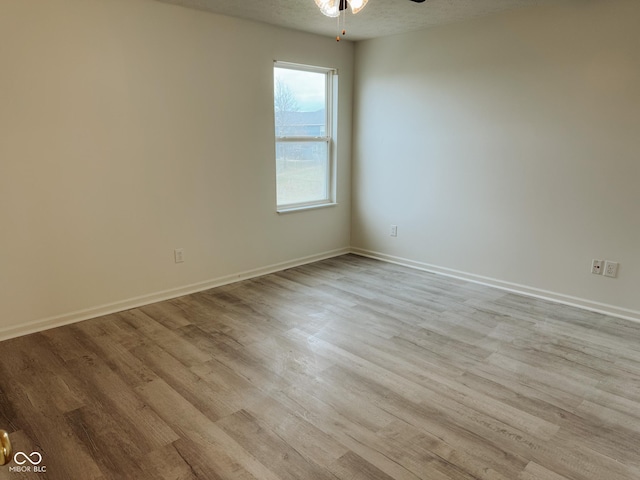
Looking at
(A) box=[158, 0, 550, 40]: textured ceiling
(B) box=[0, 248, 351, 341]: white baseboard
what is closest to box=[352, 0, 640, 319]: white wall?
(A) box=[158, 0, 550, 40]: textured ceiling

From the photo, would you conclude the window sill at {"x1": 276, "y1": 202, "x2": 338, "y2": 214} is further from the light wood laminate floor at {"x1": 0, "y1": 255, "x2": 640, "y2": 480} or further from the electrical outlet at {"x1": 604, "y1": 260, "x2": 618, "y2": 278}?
the electrical outlet at {"x1": 604, "y1": 260, "x2": 618, "y2": 278}

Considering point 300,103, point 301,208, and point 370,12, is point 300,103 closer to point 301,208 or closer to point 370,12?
point 301,208

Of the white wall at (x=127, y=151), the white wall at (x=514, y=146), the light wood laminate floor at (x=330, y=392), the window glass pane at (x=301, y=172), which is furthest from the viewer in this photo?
the window glass pane at (x=301, y=172)

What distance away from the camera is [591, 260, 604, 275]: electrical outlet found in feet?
11.3

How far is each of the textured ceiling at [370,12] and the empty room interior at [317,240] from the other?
37mm

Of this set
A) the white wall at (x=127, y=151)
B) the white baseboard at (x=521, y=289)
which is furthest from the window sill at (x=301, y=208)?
the white baseboard at (x=521, y=289)

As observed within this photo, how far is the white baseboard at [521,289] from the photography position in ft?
11.2

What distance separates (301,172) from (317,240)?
78 cm

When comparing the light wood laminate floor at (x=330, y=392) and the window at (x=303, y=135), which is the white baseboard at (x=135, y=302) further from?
the window at (x=303, y=135)

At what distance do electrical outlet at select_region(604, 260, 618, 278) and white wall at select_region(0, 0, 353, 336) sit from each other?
2.91 m

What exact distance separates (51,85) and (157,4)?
1011 mm

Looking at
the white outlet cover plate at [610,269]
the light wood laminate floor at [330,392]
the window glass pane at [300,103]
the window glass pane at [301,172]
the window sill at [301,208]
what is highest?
the window glass pane at [300,103]

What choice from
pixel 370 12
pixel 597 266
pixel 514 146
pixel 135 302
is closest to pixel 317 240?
pixel 135 302

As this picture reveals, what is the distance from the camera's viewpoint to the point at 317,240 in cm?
490
